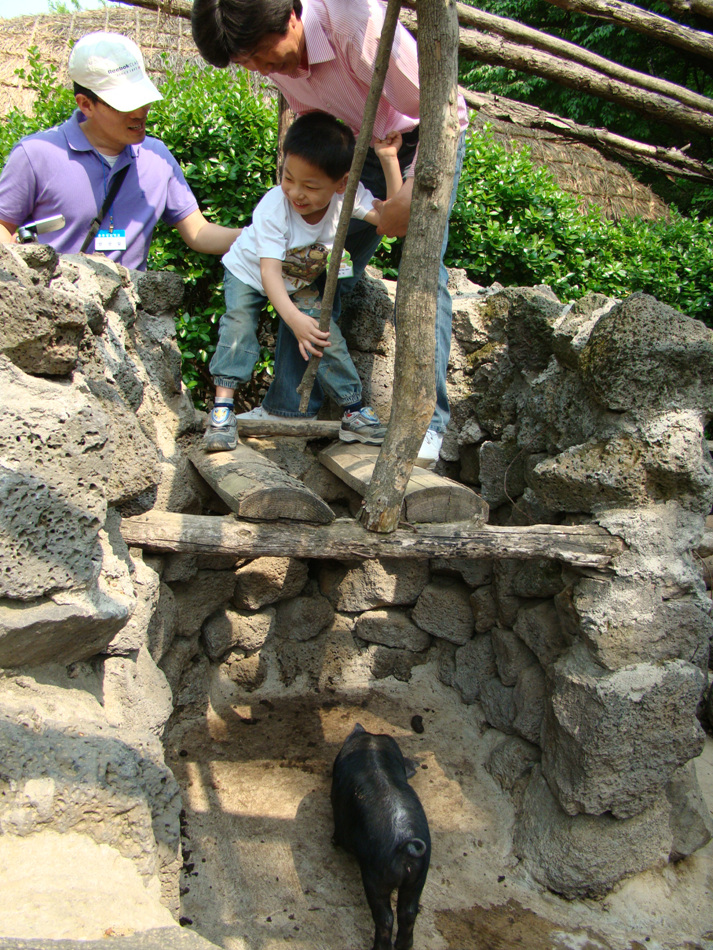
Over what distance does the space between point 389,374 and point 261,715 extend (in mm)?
2061

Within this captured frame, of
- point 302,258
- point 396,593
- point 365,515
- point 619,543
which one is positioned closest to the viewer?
point 365,515

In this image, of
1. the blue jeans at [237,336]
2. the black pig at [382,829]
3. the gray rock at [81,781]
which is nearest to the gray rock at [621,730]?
the black pig at [382,829]

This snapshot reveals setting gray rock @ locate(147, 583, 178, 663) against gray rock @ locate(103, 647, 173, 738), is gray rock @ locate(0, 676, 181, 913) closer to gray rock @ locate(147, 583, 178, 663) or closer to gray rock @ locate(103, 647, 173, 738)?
gray rock @ locate(103, 647, 173, 738)

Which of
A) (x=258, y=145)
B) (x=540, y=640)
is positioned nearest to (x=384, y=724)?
(x=540, y=640)

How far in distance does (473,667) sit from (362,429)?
5.32 feet

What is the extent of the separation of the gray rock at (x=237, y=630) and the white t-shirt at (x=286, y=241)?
1794mm

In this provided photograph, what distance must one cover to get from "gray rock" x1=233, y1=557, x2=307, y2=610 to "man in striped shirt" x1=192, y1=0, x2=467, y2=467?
112cm

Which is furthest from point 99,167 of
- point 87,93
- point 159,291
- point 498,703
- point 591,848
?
point 591,848

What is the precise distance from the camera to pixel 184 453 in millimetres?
3371

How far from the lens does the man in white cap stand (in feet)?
9.63

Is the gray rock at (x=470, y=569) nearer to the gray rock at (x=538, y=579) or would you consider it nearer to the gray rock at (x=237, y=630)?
the gray rock at (x=538, y=579)

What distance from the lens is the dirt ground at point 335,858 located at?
2.97 m

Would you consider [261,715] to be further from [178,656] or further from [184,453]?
[184,453]

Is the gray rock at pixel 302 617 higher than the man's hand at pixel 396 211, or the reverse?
the man's hand at pixel 396 211
